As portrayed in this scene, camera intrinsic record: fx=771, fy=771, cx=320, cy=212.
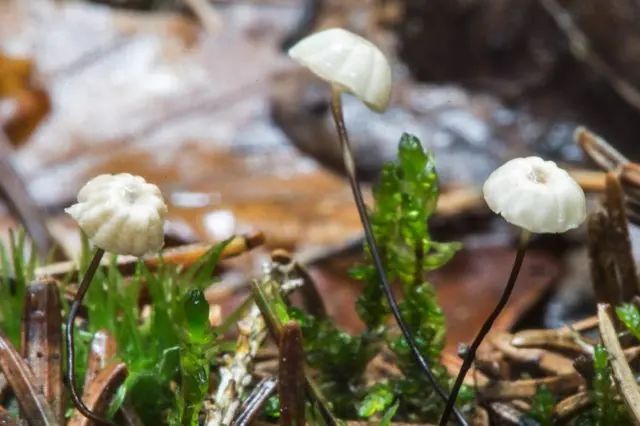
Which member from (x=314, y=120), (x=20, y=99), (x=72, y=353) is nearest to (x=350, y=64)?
(x=72, y=353)

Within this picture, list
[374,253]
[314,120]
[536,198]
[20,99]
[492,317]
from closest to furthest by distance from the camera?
[536,198]
[492,317]
[374,253]
[314,120]
[20,99]

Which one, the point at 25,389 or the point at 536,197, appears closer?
the point at 536,197

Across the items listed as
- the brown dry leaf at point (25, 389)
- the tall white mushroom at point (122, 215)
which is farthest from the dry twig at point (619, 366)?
the brown dry leaf at point (25, 389)

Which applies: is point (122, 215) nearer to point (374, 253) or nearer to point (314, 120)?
point (374, 253)

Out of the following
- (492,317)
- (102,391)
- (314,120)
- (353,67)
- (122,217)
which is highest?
(353,67)

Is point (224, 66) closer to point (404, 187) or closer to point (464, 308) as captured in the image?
point (464, 308)

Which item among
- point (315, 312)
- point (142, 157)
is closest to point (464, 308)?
point (315, 312)
